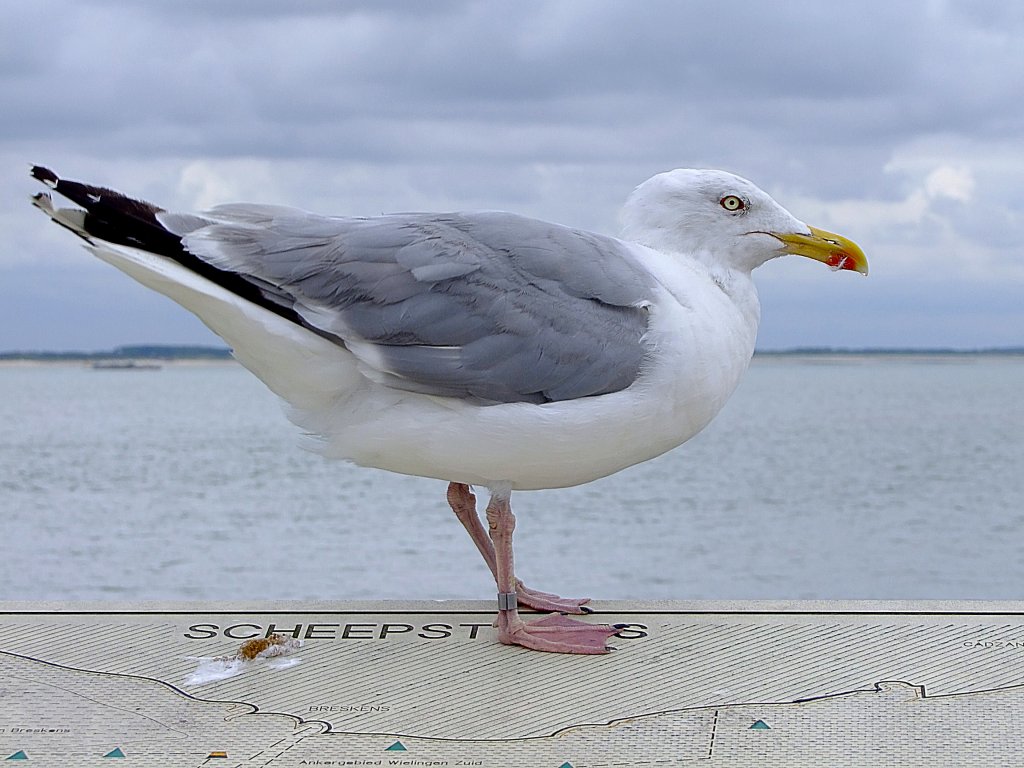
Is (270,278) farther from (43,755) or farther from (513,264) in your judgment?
(43,755)

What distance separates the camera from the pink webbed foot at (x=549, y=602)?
514cm

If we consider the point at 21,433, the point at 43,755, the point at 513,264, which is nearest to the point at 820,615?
the point at 513,264

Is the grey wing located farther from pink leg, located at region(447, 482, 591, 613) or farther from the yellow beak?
pink leg, located at region(447, 482, 591, 613)

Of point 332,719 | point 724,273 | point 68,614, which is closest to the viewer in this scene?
point 332,719

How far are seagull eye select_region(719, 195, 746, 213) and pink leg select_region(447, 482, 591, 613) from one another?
140 cm

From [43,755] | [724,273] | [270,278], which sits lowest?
[43,755]

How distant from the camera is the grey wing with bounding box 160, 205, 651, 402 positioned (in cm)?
423

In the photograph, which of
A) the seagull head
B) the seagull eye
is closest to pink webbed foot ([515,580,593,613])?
the seagull head

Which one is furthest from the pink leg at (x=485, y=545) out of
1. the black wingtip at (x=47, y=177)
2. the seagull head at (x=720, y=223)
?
the black wingtip at (x=47, y=177)

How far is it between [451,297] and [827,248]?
4.75ft

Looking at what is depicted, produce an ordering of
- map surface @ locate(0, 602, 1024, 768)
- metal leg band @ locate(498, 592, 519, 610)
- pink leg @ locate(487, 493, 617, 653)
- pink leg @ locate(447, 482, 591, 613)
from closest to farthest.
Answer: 1. map surface @ locate(0, 602, 1024, 768)
2. pink leg @ locate(487, 493, 617, 653)
3. metal leg band @ locate(498, 592, 519, 610)
4. pink leg @ locate(447, 482, 591, 613)

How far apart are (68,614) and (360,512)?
14.2 metres

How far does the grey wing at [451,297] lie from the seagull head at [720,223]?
41cm

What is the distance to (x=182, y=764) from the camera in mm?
3674
